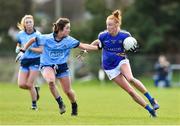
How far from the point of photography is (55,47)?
15.3 metres

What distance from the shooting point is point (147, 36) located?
50438 millimetres

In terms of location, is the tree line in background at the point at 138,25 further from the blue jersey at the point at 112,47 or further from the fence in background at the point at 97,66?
the blue jersey at the point at 112,47

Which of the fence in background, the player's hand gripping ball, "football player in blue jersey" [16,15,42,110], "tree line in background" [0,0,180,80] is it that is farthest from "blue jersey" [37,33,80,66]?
"tree line in background" [0,0,180,80]

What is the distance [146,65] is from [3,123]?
111 ft

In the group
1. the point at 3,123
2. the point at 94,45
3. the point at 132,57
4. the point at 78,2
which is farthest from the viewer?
the point at 78,2

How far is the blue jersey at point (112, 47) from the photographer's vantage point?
51.5 feet

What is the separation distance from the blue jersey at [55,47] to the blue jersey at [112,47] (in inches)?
28.9

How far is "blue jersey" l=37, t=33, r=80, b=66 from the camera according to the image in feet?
50.2

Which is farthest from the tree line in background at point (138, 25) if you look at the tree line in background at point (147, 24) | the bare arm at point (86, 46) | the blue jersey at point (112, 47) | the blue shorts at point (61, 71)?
the blue shorts at point (61, 71)

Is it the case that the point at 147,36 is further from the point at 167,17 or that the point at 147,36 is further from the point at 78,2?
the point at 78,2

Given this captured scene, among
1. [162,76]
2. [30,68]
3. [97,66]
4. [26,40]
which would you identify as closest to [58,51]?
[26,40]

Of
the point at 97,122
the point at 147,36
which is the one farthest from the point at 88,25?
the point at 97,122

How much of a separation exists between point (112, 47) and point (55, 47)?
51.1 inches

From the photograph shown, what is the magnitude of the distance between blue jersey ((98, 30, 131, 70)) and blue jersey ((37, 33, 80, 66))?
0.73 m
